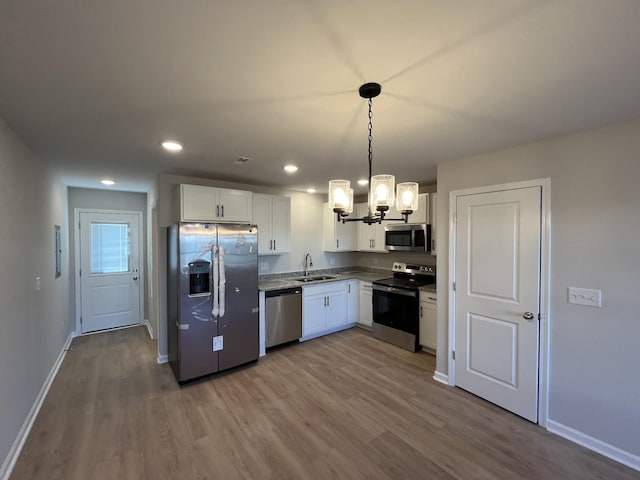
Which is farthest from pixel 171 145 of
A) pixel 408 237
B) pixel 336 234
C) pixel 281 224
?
pixel 408 237

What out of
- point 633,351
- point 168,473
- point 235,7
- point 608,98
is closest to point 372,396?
point 168,473

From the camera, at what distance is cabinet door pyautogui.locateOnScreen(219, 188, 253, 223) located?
3.53 meters

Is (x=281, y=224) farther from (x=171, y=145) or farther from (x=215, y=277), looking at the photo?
(x=171, y=145)

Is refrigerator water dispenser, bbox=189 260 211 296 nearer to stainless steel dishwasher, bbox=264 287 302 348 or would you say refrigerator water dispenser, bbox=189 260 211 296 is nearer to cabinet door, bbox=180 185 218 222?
cabinet door, bbox=180 185 218 222

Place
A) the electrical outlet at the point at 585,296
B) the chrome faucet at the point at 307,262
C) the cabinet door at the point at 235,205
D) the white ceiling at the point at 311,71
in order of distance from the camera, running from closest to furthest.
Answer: the white ceiling at the point at 311,71 → the electrical outlet at the point at 585,296 → the cabinet door at the point at 235,205 → the chrome faucet at the point at 307,262

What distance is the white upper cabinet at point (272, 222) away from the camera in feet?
13.4

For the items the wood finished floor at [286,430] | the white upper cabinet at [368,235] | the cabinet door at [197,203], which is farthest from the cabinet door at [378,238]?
the cabinet door at [197,203]

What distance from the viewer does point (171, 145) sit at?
241 cm

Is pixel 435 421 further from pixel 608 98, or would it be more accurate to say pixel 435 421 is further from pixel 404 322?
pixel 608 98

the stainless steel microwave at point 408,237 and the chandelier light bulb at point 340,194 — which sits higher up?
the chandelier light bulb at point 340,194

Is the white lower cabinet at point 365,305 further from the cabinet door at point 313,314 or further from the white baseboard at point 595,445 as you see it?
the white baseboard at point 595,445

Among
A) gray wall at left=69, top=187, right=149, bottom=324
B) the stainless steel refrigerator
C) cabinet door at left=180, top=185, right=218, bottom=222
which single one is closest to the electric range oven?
the stainless steel refrigerator

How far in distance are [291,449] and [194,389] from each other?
4.59ft

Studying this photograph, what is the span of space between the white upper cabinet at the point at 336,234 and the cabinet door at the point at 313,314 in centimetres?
101
